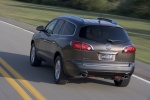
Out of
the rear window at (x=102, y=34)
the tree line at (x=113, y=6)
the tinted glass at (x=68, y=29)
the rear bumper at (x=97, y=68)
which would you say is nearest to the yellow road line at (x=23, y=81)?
the rear bumper at (x=97, y=68)

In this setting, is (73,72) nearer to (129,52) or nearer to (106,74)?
(106,74)

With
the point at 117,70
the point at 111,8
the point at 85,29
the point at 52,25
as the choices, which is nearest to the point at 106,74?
the point at 117,70

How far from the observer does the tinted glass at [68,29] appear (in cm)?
1074

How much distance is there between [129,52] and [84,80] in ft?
5.51

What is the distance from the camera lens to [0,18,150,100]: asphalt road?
934 centimetres

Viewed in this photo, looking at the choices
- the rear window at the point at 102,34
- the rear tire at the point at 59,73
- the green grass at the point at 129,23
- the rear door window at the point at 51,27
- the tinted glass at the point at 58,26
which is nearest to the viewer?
the rear window at the point at 102,34

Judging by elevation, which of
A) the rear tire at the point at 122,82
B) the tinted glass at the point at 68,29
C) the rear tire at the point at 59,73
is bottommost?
the rear tire at the point at 122,82

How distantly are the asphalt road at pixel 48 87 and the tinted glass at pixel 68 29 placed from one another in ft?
4.19

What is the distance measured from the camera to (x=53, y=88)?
10.1 m

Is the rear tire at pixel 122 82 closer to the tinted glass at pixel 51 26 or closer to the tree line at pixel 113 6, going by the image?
the tinted glass at pixel 51 26

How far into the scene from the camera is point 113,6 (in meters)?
58.8

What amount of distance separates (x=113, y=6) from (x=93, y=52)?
1942 inches

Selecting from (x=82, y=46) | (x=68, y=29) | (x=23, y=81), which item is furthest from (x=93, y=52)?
(x=23, y=81)

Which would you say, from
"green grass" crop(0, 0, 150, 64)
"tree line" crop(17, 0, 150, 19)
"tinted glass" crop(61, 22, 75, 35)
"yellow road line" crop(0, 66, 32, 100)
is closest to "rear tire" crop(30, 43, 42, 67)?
"yellow road line" crop(0, 66, 32, 100)
